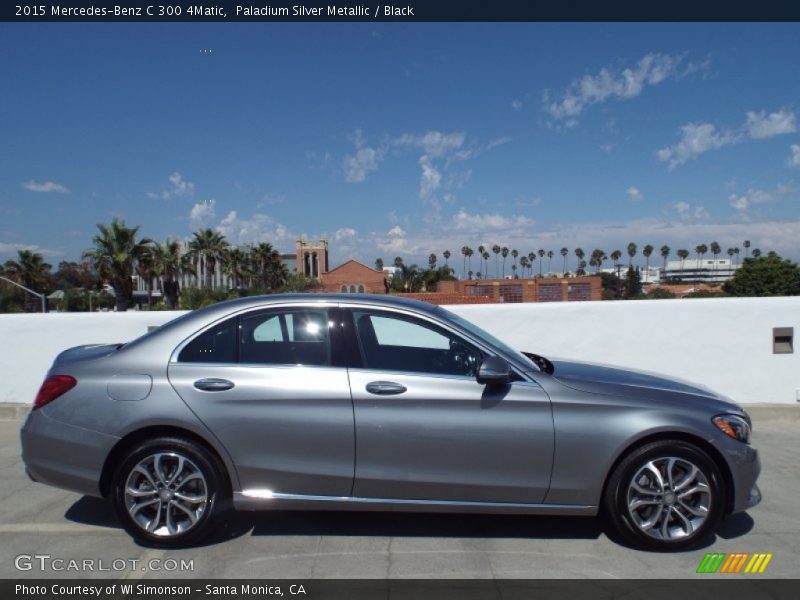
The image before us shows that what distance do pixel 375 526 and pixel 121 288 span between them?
1853 inches

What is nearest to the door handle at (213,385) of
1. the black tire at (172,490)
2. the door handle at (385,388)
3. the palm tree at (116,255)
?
the black tire at (172,490)

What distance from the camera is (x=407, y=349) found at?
434 cm

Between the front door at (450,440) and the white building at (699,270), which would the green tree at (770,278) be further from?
the white building at (699,270)

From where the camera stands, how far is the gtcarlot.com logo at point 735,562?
3.54 m

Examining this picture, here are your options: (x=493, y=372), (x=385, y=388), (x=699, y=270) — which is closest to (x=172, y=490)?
(x=385, y=388)

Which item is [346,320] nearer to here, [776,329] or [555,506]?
[555,506]

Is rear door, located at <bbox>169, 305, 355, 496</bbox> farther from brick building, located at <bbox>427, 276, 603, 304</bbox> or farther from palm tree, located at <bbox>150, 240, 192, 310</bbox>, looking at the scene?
palm tree, located at <bbox>150, 240, 192, 310</bbox>

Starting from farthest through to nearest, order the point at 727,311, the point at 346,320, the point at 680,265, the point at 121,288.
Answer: the point at 680,265, the point at 121,288, the point at 727,311, the point at 346,320

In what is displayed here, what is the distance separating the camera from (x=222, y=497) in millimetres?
3760

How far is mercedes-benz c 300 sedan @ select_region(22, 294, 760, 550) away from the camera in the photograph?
3650 millimetres

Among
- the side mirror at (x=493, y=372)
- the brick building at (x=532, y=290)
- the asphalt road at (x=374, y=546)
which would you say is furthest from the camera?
the brick building at (x=532, y=290)

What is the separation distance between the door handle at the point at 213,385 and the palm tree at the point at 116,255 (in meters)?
45.8
